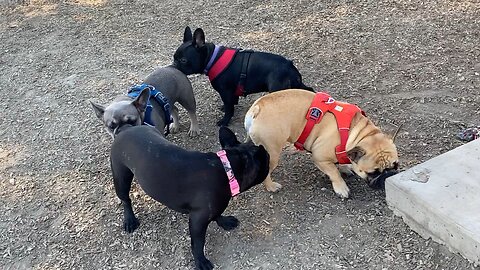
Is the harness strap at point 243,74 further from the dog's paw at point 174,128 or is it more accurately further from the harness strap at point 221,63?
the dog's paw at point 174,128

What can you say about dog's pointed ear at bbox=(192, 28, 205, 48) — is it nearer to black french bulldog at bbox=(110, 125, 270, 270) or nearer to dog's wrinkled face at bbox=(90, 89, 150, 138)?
dog's wrinkled face at bbox=(90, 89, 150, 138)

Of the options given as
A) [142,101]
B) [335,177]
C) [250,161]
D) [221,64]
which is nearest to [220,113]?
[221,64]

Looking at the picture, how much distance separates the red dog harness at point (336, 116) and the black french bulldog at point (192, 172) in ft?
1.81

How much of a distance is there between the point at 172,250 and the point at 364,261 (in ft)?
4.45

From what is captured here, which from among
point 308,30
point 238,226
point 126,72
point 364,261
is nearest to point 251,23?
point 308,30

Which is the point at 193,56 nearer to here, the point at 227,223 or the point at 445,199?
the point at 227,223

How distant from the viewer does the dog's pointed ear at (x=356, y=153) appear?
158 inches

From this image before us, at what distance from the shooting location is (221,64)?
5.40 metres

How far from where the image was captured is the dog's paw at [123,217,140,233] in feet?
14.2

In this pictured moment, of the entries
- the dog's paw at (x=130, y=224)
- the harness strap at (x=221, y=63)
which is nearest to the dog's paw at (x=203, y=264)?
the dog's paw at (x=130, y=224)

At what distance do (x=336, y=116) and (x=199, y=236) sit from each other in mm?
1361

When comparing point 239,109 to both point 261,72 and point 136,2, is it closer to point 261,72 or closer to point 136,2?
point 261,72

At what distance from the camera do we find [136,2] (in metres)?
8.78

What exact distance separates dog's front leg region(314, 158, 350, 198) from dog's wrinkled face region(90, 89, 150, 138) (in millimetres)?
1470
